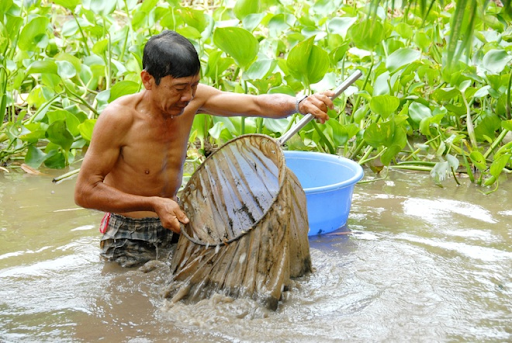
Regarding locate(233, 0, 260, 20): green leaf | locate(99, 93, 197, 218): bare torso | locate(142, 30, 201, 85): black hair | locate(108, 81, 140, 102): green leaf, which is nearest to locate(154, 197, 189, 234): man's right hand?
locate(99, 93, 197, 218): bare torso

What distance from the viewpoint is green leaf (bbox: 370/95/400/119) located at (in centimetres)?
325

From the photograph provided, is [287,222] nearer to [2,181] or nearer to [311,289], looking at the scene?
[311,289]

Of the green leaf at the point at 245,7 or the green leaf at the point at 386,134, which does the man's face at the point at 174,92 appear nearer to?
the green leaf at the point at 386,134

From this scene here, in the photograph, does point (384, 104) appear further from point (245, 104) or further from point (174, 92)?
point (174, 92)

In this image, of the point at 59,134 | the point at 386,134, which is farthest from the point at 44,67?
the point at 386,134

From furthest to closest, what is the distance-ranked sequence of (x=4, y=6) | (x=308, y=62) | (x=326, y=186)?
1. (x=4, y=6)
2. (x=308, y=62)
3. (x=326, y=186)

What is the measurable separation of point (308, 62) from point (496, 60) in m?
1.30

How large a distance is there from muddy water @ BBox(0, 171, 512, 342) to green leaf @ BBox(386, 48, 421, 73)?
79 cm

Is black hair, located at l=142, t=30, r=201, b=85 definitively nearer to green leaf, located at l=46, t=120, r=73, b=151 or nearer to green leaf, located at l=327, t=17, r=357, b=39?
green leaf, located at l=46, t=120, r=73, b=151

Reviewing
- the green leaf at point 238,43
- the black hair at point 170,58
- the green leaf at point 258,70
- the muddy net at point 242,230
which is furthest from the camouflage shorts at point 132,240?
the green leaf at point 258,70

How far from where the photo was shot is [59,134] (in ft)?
11.8

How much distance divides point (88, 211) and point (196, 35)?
47.4 inches

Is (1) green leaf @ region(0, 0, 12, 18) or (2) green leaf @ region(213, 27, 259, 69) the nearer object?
(2) green leaf @ region(213, 27, 259, 69)

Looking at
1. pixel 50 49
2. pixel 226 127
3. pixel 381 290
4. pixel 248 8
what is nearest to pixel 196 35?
pixel 248 8
